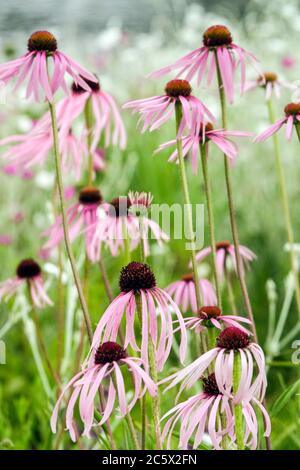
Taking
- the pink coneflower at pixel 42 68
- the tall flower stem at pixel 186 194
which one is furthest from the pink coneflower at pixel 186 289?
the pink coneflower at pixel 42 68

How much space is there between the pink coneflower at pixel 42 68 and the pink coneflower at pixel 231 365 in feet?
0.78

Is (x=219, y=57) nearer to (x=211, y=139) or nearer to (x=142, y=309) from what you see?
(x=211, y=139)

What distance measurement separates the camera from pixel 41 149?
0.92 meters

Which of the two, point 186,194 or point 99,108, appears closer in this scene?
point 186,194

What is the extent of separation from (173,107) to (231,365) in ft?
0.77

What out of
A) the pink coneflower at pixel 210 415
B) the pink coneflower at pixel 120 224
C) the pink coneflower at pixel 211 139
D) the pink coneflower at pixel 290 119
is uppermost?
the pink coneflower at pixel 290 119

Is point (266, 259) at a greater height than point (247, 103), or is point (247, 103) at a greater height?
A: point (247, 103)

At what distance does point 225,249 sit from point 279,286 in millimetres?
875

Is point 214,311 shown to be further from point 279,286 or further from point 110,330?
point 279,286

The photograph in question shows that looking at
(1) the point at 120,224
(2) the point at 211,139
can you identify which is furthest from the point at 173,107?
(1) the point at 120,224

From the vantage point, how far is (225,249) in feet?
2.99

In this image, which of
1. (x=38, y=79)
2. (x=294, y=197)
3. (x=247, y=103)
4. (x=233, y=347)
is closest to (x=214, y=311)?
(x=233, y=347)

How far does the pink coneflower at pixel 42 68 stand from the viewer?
0.64 metres

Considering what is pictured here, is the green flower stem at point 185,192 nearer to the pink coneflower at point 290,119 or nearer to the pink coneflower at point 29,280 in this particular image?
the pink coneflower at point 290,119
